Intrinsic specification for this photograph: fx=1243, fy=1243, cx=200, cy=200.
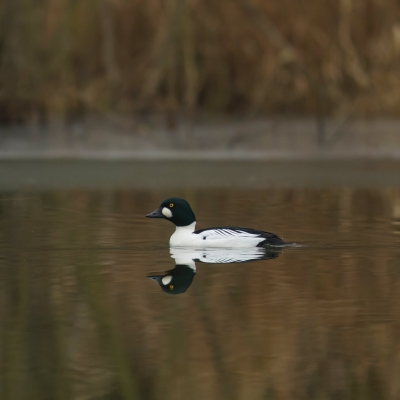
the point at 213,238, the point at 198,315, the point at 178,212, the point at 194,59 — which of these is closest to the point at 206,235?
the point at 213,238

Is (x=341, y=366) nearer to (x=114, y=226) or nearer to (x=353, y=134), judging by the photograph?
(x=114, y=226)

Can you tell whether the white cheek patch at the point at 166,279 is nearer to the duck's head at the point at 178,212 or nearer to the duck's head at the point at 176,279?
the duck's head at the point at 176,279

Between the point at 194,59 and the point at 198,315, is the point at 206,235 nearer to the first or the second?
the point at 198,315

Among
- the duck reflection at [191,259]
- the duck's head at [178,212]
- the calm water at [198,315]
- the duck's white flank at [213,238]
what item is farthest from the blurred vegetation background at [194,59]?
the duck reflection at [191,259]

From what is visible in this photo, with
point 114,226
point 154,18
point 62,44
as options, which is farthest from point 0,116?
point 114,226

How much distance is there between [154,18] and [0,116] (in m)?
2.17

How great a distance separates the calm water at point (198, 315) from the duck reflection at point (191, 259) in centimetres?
6

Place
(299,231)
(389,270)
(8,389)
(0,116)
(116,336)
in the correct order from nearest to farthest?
(8,389) → (116,336) → (389,270) → (299,231) → (0,116)

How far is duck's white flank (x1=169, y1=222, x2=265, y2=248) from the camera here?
744cm

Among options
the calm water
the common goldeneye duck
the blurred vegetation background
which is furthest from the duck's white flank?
the blurred vegetation background

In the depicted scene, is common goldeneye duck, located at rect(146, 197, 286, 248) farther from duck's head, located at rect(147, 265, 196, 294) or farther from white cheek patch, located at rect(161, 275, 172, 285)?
white cheek patch, located at rect(161, 275, 172, 285)

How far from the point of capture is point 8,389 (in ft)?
14.0

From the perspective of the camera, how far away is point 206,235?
24.8ft

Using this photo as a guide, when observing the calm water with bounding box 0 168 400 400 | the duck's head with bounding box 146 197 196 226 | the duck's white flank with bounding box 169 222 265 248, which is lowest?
the calm water with bounding box 0 168 400 400
